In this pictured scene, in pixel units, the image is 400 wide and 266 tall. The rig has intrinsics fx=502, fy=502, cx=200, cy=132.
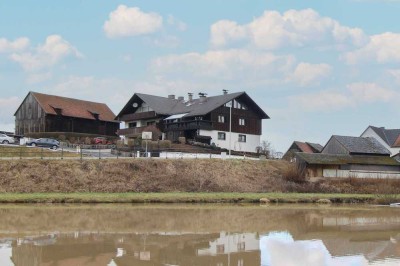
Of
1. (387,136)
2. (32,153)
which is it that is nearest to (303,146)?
(387,136)

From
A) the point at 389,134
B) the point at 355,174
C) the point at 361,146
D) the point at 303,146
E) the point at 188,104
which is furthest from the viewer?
the point at 303,146

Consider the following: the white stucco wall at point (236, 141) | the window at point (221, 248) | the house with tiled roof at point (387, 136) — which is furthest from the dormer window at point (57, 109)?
the window at point (221, 248)

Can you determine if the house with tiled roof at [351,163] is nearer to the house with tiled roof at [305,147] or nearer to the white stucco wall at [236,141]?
the white stucco wall at [236,141]

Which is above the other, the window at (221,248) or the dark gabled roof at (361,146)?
the dark gabled roof at (361,146)

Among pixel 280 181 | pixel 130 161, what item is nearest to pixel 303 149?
pixel 280 181

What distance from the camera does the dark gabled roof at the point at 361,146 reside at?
196 ft

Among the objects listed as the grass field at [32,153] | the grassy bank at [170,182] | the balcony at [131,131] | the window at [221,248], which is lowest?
the window at [221,248]

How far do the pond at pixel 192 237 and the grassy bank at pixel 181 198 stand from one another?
163 inches

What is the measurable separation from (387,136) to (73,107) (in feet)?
166

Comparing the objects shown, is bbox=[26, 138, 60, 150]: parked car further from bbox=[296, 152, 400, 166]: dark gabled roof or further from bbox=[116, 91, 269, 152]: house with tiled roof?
bbox=[296, 152, 400, 166]: dark gabled roof

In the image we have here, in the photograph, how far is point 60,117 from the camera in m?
75.5

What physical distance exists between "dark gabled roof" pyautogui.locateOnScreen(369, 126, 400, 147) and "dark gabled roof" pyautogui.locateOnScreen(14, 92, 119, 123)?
4339 centimetres

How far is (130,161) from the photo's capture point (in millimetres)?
47812

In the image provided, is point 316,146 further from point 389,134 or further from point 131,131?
point 131,131
